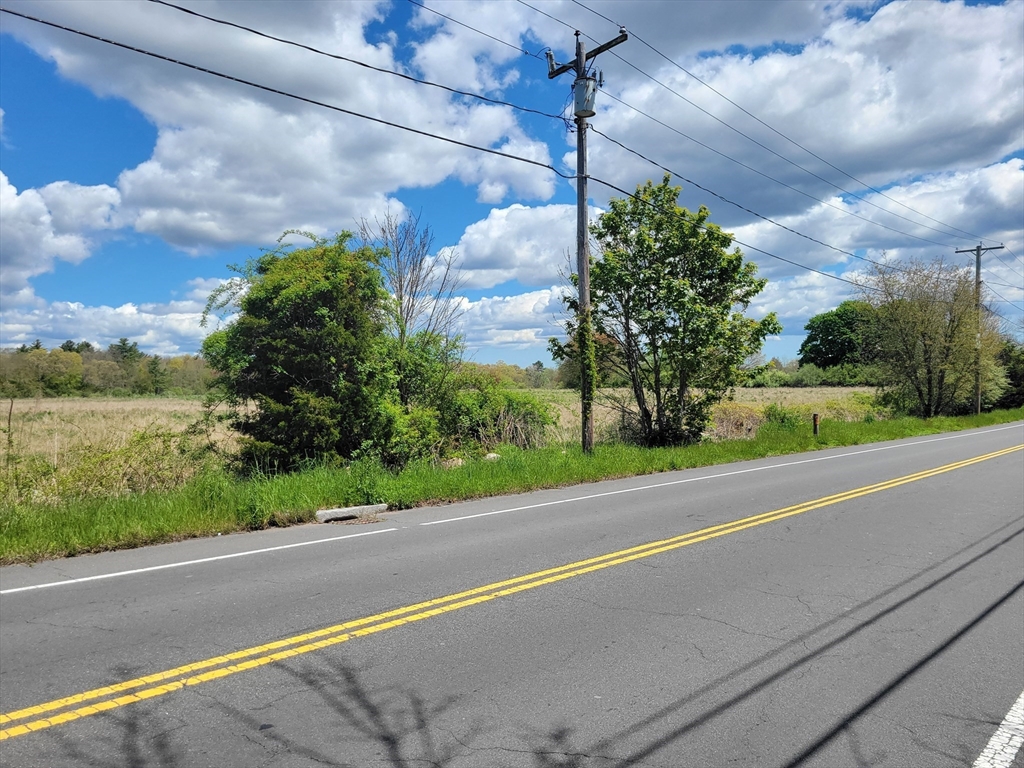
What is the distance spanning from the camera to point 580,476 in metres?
14.6

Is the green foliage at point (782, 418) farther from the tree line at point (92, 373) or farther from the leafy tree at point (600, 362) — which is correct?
the tree line at point (92, 373)

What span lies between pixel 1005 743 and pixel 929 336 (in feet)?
136

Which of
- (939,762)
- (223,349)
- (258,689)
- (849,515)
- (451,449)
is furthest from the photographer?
(451,449)

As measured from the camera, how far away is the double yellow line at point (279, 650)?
12.8ft

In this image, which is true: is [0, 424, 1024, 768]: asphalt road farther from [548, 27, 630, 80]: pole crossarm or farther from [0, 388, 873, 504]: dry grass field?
[548, 27, 630, 80]: pole crossarm

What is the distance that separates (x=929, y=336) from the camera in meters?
39.0

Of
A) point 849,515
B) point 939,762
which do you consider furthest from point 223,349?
point 939,762

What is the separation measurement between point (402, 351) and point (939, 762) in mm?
13132

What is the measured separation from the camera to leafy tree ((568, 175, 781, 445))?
2000 centimetres

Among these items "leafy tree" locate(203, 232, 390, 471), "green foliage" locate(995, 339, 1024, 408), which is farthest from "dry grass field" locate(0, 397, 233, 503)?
"green foliage" locate(995, 339, 1024, 408)

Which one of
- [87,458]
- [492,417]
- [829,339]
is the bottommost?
[87,458]

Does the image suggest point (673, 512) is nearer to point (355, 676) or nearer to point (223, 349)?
point (355, 676)

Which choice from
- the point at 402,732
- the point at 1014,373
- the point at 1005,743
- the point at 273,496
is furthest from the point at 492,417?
the point at 1014,373

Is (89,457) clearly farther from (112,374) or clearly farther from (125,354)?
(125,354)
